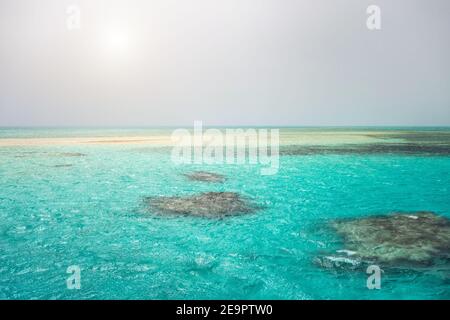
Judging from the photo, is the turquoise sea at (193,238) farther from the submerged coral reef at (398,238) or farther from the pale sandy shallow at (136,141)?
the pale sandy shallow at (136,141)

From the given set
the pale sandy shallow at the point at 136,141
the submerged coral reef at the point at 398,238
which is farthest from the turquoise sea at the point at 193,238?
the pale sandy shallow at the point at 136,141

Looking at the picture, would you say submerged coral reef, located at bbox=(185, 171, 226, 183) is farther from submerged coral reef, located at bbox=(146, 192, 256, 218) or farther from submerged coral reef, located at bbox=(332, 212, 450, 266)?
submerged coral reef, located at bbox=(332, 212, 450, 266)

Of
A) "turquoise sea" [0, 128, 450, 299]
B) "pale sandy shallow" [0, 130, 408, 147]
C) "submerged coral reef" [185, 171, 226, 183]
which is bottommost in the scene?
"turquoise sea" [0, 128, 450, 299]

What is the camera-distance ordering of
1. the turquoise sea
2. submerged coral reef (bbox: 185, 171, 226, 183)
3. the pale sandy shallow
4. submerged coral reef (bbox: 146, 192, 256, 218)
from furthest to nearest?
the pale sandy shallow → submerged coral reef (bbox: 185, 171, 226, 183) → submerged coral reef (bbox: 146, 192, 256, 218) → the turquoise sea

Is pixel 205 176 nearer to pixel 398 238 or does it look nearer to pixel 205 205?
pixel 205 205

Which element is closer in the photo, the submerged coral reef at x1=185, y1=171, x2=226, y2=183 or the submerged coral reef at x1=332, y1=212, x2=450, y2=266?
the submerged coral reef at x1=332, y1=212, x2=450, y2=266

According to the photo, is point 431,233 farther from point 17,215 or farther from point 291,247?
point 17,215

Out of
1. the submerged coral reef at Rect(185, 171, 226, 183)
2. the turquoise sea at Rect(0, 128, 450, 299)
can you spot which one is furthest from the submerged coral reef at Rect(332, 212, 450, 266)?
the submerged coral reef at Rect(185, 171, 226, 183)

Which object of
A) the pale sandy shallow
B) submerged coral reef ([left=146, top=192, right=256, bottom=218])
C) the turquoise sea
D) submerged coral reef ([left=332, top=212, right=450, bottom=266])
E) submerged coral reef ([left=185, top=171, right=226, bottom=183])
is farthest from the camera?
the pale sandy shallow
